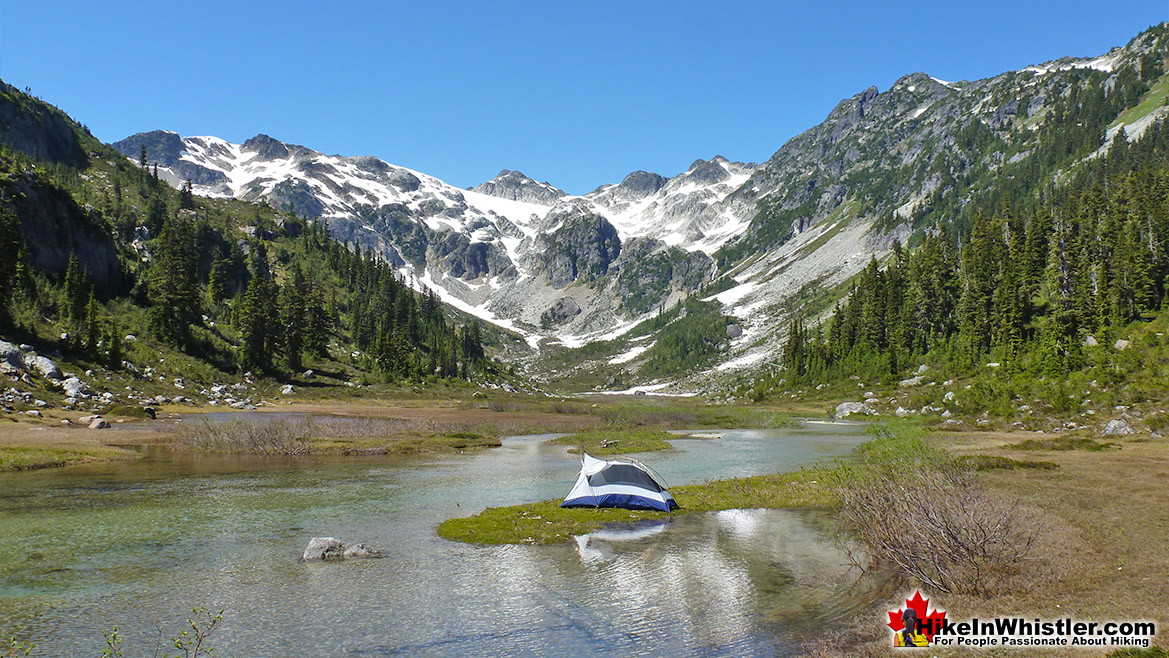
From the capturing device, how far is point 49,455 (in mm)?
42375

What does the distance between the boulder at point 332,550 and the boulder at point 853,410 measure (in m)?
93.6

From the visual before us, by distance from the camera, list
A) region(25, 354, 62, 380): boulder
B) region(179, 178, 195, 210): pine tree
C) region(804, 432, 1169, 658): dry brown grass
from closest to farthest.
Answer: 1. region(804, 432, 1169, 658): dry brown grass
2. region(25, 354, 62, 380): boulder
3. region(179, 178, 195, 210): pine tree

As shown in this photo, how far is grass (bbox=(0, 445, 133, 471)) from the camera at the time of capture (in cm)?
3972

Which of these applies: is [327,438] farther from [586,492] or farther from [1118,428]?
[1118,428]

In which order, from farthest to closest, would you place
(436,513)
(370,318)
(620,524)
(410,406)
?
(370,318) < (410,406) < (436,513) < (620,524)

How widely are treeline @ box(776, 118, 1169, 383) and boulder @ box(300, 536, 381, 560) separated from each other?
3248 inches

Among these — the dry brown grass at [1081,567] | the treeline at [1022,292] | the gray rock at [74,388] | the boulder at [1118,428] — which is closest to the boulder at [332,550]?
the dry brown grass at [1081,567]

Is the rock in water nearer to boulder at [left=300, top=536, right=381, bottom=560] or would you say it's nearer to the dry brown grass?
boulder at [left=300, top=536, right=381, bottom=560]

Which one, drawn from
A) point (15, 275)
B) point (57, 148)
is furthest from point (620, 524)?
point (57, 148)

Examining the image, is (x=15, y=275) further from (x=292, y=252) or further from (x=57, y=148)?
(x=57, y=148)

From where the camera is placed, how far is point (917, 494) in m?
18.6

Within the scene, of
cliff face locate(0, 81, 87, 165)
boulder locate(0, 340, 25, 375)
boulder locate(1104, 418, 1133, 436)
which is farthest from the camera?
cliff face locate(0, 81, 87, 165)

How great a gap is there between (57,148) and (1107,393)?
866 feet

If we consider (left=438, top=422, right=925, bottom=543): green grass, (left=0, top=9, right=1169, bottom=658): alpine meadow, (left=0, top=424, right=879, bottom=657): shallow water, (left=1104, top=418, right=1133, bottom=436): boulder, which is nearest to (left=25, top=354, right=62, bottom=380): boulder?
(left=0, top=9, right=1169, bottom=658): alpine meadow
